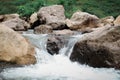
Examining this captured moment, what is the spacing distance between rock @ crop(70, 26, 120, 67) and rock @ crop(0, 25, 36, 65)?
65.8 inches

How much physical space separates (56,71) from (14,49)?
1606 millimetres

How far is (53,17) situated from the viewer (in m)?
21.2

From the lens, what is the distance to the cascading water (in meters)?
9.62

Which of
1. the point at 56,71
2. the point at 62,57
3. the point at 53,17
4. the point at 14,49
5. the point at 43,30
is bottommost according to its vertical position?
the point at 53,17

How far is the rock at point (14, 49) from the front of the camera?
10922 mm

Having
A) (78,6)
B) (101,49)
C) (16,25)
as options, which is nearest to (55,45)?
(101,49)

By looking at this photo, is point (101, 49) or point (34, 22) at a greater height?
point (101, 49)

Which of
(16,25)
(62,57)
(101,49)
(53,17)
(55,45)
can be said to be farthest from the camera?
(53,17)

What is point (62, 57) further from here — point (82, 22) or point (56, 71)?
point (82, 22)

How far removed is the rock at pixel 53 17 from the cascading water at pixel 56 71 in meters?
7.43

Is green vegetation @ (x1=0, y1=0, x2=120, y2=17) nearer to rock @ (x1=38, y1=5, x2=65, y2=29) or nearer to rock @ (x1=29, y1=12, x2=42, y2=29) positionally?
rock @ (x1=29, y1=12, x2=42, y2=29)

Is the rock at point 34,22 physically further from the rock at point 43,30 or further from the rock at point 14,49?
the rock at point 14,49

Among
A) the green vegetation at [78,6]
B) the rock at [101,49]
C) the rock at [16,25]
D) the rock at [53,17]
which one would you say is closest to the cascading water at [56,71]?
the rock at [101,49]

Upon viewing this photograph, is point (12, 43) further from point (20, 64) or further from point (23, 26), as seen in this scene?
point (23, 26)
